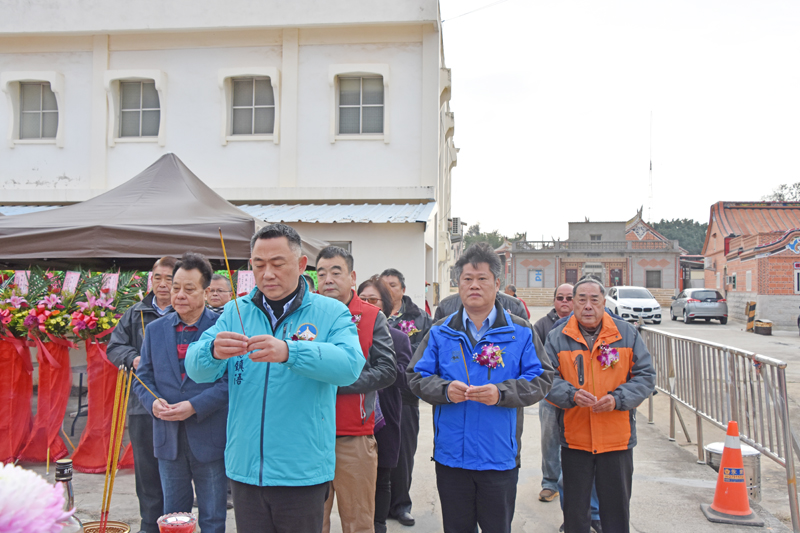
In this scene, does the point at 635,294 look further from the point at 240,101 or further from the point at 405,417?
the point at 405,417

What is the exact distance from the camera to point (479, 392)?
2.78 meters

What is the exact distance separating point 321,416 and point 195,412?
39.9 inches

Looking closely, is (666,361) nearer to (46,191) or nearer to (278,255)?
(278,255)

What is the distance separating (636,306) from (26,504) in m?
26.3

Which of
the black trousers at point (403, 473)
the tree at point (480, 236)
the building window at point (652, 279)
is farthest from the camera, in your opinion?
the tree at point (480, 236)

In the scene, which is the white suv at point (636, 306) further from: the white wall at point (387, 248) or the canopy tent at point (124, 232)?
the canopy tent at point (124, 232)

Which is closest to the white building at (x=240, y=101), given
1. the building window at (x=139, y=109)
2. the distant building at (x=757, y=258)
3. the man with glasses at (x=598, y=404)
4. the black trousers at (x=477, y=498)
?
the building window at (x=139, y=109)

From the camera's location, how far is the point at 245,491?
2410 millimetres

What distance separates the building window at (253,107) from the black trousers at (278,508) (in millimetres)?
11726

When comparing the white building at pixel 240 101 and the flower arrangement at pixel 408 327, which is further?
the white building at pixel 240 101

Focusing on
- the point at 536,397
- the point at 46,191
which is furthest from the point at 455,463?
the point at 46,191

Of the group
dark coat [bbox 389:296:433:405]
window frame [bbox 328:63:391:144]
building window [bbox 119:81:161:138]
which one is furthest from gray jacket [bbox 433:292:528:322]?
building window [bbox 119:81:161:138]

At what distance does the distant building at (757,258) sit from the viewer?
24391 mm

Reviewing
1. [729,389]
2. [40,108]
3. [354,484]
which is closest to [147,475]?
[354,484]
